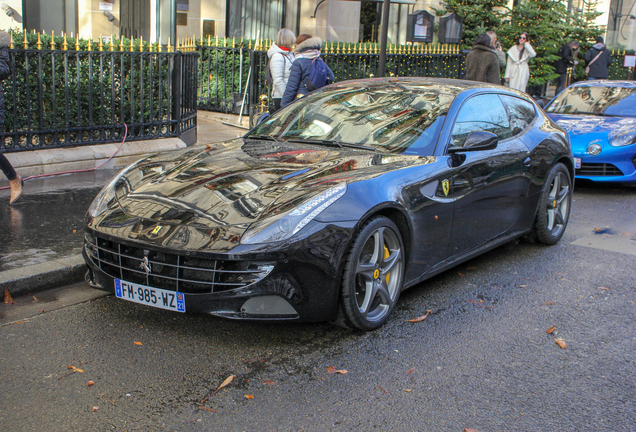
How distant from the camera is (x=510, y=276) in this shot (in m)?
5.34

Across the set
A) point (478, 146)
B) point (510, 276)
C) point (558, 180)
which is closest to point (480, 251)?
point (510, 276)

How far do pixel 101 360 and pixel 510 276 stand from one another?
320 cm

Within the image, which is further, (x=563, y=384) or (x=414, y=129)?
(x=414, y=129)

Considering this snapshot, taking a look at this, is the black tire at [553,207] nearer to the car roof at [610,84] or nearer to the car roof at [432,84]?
the car roof at [432,84]

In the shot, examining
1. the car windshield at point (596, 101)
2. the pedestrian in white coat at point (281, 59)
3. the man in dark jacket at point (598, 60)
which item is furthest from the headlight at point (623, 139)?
the man in dark jacket at point (598, 60)

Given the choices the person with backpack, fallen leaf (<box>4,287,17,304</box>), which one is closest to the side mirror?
fallen leaf (<box>4,287,17,304</box>)

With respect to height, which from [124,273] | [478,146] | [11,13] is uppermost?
[11,13]

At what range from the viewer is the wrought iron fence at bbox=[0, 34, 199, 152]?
781 cm

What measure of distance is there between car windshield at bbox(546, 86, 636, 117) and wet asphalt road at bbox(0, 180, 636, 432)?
228 inches

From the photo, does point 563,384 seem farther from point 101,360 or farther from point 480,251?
point 101,360

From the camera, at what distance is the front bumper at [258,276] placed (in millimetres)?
3541

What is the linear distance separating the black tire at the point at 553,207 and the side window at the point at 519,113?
0.52 meters

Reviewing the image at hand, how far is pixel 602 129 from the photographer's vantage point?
929cm

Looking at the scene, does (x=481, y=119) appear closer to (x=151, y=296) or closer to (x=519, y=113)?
(x=519, y=113)
